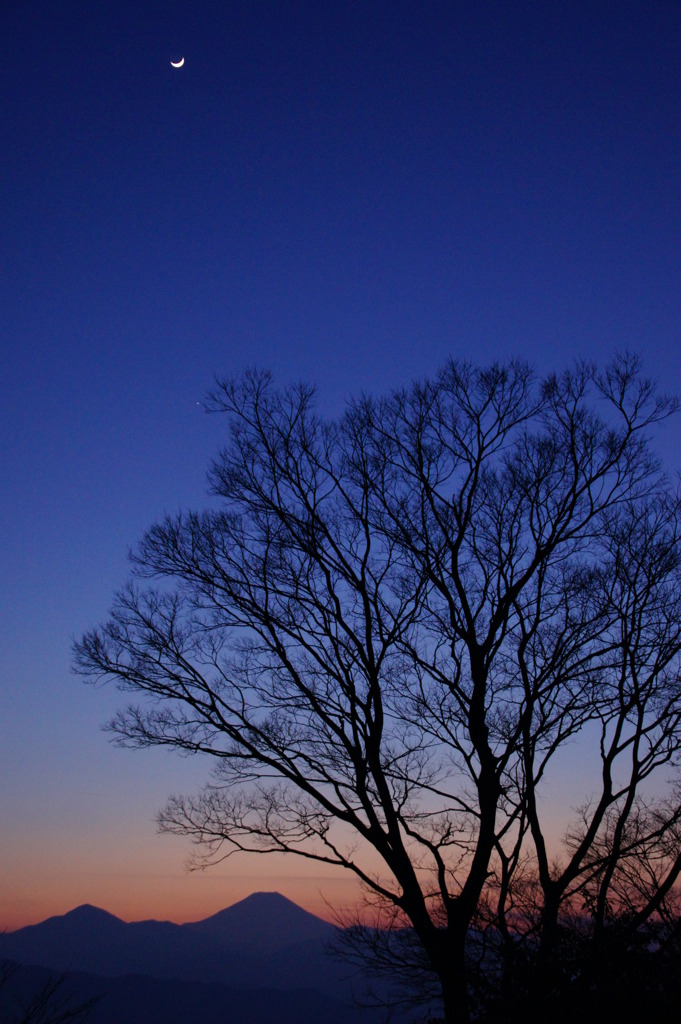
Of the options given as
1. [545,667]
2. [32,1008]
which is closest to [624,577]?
[545,667]

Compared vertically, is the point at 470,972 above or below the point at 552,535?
below

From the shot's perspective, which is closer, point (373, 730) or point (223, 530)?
point (373, 730)

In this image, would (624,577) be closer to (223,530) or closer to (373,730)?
(373,730)

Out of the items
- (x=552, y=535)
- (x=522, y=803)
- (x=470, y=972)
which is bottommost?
(x=470, y=972)

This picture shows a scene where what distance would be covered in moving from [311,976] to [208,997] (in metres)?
41.4

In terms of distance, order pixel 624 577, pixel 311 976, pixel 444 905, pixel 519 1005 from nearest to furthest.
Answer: pixel 519 1005
pixel 444 905
pixel 624 577
pixel 311 976

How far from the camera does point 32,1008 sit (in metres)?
8.96

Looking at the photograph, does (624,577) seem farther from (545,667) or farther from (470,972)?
(470,972)

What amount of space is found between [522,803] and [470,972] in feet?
6.56

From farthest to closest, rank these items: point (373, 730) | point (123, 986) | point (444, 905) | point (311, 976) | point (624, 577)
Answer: point (311, 976) < point (123, 986) < point (624, 577) < point (373, 730) < point (444, 905)

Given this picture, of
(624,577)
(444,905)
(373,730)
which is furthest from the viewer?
(624,577)

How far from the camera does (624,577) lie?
1012cm

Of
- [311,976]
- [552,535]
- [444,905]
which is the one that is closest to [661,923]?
[444,905]

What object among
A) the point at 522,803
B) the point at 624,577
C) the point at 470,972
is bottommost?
the point at 470,972
